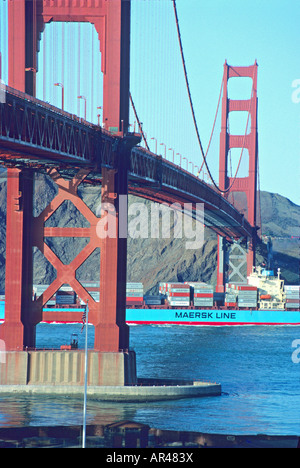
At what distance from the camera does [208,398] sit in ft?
125

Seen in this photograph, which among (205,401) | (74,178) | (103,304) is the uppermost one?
(74,178)

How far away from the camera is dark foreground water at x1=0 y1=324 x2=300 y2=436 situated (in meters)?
32.0

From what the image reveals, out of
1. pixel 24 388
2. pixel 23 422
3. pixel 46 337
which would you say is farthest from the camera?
pixel 46 337

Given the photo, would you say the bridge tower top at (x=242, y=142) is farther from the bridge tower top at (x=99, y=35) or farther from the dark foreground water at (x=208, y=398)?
the bridge tower top at (x=99, y=35)

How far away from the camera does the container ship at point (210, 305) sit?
81.2 m

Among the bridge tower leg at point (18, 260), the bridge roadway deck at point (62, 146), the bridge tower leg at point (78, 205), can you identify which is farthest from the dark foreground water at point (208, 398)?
the bridge roadway deck at point (62, 146)

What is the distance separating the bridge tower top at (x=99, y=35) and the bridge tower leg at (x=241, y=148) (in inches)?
2098

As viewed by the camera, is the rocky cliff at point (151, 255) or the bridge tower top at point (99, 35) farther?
the rocky cliff at point (151, 255)

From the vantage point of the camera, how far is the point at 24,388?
3706cm

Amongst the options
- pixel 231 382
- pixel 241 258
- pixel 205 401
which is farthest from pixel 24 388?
pixel 241 258

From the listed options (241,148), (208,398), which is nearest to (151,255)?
(241,148)

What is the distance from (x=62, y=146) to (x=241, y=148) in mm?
63174
